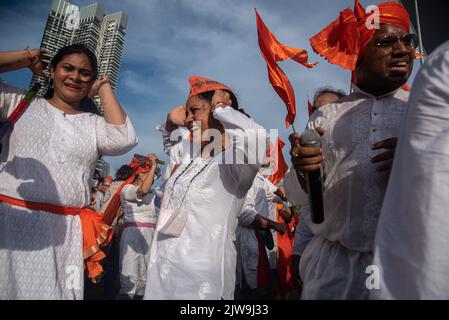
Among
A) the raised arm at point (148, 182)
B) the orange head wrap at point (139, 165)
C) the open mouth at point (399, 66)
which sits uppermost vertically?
the open mouth at point (399, 66)

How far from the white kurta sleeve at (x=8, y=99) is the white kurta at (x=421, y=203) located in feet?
7.15

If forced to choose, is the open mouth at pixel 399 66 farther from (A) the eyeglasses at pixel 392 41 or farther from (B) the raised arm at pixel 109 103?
(B) the raised arm at pixel 109 103

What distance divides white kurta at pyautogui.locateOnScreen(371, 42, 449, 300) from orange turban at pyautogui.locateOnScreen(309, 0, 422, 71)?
919 mm

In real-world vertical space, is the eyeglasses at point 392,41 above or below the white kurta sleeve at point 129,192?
above

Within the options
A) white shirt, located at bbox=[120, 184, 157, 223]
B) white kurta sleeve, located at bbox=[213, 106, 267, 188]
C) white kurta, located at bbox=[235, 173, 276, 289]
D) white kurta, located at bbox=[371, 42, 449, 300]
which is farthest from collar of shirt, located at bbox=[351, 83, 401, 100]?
white shirt, located at bbox=[120, 184, 157, 223]


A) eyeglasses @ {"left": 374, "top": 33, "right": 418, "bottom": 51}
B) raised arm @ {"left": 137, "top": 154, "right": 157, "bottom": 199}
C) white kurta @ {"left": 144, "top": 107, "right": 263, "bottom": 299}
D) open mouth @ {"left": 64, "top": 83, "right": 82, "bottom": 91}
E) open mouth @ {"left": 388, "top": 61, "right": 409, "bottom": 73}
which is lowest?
white kurta @ {"left": 144, "top": 107, "right": 263, "bottom": 299}

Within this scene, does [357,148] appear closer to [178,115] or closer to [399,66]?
[399,66]

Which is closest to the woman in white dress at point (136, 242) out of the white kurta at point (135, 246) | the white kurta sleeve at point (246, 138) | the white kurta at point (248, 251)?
the white kurta at point (135, 246)

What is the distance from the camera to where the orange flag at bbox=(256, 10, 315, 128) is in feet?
6.72

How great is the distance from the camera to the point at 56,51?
2.37 meters

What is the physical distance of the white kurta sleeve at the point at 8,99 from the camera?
2.01m

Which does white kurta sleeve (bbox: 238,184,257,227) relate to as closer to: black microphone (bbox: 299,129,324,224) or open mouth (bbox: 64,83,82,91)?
open mouth (bbox: 64,83,82,91)
